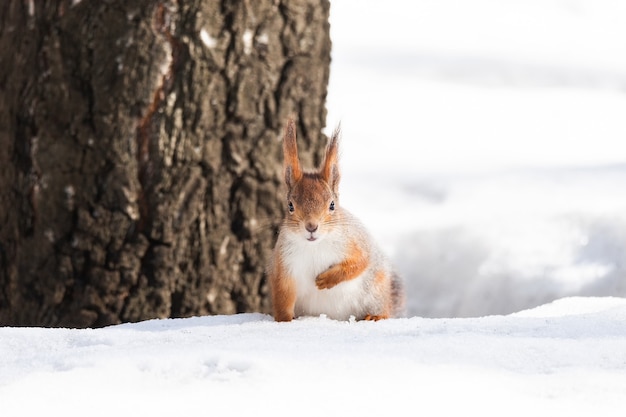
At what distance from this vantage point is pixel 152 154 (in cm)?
438

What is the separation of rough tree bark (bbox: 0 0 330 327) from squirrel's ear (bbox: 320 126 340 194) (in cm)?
102

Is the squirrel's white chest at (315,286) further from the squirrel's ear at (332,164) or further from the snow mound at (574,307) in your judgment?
the snow mound at (574,307)

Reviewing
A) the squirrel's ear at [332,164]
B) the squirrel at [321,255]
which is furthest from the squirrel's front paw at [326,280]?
the squirrel's ear at [332,164]

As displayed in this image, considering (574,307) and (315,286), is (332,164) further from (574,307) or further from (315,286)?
(574,307)

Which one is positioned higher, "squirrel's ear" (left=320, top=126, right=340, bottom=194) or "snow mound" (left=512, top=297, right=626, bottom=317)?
"squirrel's ear" (left=320, top=126, right=340, bottom=194)

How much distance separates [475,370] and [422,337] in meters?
0.46

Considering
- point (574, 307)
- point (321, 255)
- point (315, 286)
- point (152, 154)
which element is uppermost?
point (152, 154)

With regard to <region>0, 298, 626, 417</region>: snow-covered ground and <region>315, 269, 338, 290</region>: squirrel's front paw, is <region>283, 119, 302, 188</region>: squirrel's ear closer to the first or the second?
<region>315, 269, 338, 290</region>: squirrel's front paw

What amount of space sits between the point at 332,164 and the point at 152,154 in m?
1.14

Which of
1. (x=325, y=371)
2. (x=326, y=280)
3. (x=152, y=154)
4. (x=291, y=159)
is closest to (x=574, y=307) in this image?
(x=326, y=280)

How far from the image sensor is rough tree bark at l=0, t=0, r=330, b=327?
173 inches

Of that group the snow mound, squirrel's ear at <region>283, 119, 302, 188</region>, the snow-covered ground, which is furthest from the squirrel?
the snow mound

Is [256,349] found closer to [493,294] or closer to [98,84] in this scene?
[98,84]

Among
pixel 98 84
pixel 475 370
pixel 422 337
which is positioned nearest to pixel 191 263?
pixel 98 84
